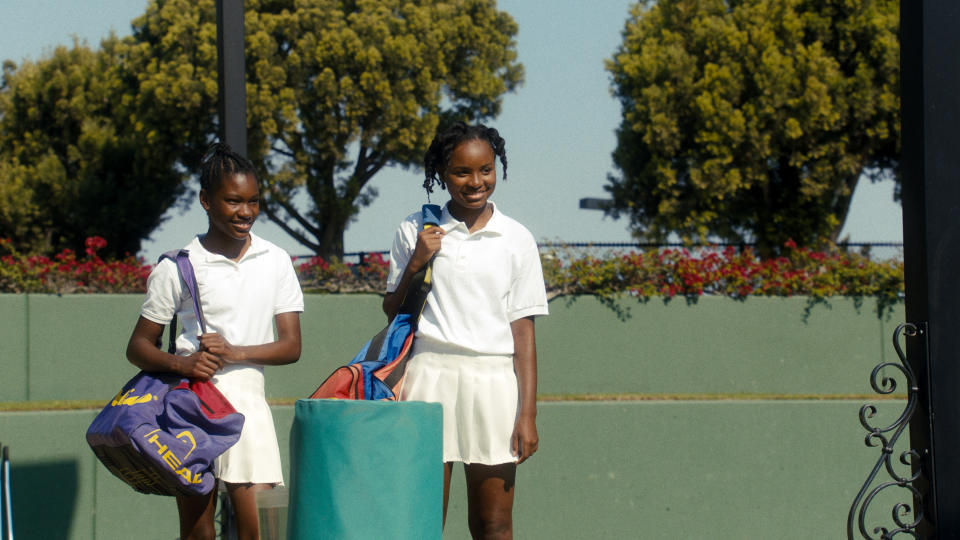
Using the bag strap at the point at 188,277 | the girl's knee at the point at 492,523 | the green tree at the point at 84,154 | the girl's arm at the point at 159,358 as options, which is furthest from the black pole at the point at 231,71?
the green tree at the point at 84,154

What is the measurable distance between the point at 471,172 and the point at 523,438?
0.82 metres

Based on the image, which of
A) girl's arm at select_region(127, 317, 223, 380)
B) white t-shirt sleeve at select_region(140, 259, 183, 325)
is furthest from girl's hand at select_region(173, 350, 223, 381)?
white t-shirt sleeve at select_region(140, 259, 183, 325)

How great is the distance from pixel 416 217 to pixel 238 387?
769 millimetres

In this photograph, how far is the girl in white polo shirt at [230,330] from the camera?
2.97m

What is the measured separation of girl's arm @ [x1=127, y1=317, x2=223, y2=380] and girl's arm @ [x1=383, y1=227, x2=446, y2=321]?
21.9 inches

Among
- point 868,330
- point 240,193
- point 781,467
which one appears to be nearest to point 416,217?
point 240,193

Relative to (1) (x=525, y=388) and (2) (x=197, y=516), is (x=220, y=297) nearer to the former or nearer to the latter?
(2) (x=197, y=516)

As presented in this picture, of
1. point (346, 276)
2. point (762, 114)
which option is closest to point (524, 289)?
point (346, 276)

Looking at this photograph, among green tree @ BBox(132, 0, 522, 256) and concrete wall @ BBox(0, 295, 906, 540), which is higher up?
green tree @ BBox(132, 0, 522, 256)

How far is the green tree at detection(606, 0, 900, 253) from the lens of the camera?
2056cm

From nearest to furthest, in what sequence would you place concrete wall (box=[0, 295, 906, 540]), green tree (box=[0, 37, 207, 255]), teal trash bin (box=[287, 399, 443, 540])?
teal trash bin (box=[287, 399, 443, 540]) → concrete wall (box=[0, 295, 906, 540]) → green tree (box=[0, 37, 207, 255])

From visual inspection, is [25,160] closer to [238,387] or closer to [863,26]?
[863,26]

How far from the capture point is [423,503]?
8.39 ft

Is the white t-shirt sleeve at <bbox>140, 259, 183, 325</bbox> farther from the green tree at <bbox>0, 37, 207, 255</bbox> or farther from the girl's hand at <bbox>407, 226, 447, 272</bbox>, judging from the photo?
the green tree at <bbox>0, 37, 207, 255</bbox>
